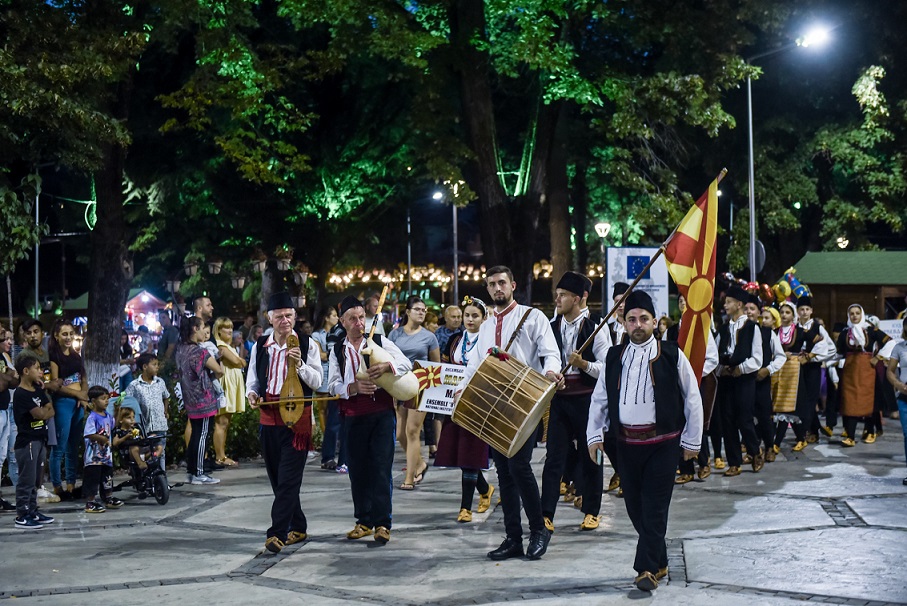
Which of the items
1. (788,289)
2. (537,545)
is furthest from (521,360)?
(788,289)

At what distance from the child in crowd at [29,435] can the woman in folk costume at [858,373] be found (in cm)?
1056

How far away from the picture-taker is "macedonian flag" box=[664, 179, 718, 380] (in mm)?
8594

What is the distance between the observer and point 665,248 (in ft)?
27.8

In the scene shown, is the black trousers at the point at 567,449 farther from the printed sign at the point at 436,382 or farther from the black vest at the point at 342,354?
the printed sign at the point at 436,382

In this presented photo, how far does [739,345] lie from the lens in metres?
12.3

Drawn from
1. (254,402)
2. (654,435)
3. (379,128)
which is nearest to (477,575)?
(654,435)

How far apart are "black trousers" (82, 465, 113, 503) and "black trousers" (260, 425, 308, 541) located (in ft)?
9.29

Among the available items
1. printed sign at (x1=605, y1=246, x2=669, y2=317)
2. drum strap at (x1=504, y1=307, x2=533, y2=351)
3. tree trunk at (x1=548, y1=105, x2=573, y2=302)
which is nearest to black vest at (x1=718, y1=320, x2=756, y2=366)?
printed sign at (x1=605, y1=246, x2=669, y2=317)

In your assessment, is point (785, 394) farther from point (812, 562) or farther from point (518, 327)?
point (518, 327)

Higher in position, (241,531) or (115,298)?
(115,298)

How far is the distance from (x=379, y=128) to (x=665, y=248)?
23541mm

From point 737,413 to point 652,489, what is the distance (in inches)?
224

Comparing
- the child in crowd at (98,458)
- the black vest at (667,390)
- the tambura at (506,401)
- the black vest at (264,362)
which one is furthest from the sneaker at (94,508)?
the black vest at (667,390)

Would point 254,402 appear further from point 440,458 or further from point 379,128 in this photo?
point 379,128
